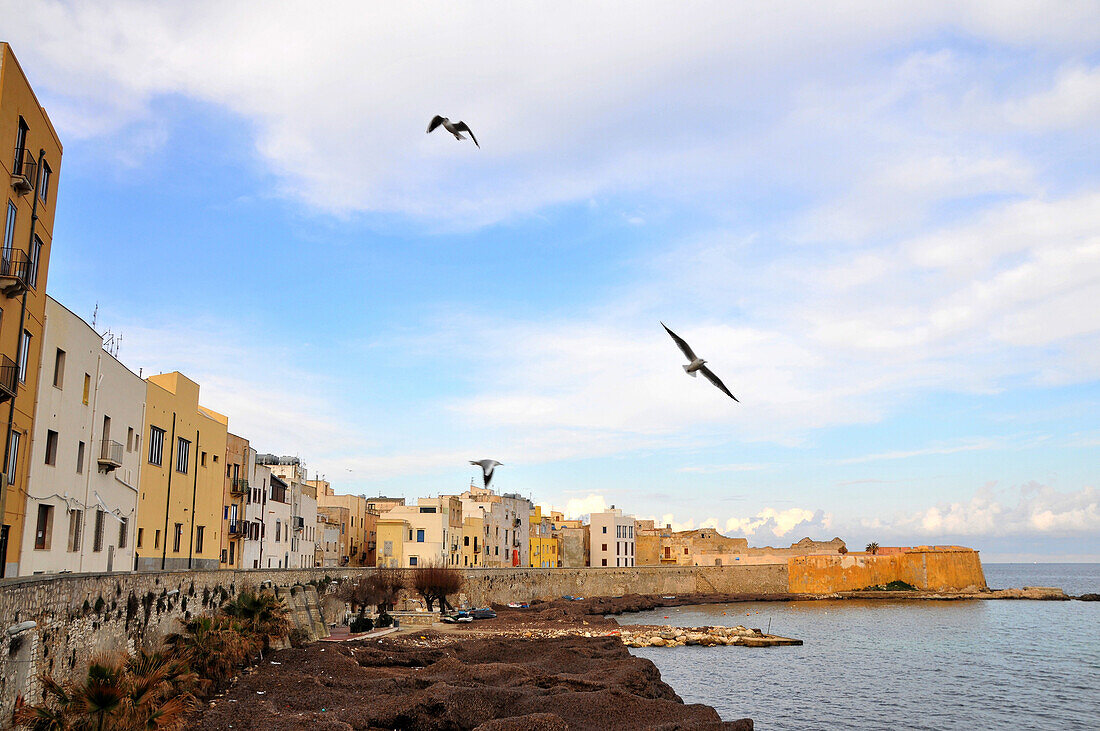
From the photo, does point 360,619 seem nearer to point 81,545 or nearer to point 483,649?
point 483,649

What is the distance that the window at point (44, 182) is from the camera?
2590 cm

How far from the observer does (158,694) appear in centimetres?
2112

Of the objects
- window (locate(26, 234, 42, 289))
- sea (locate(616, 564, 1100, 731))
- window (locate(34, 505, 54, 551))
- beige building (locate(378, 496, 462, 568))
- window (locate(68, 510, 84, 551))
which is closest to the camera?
window (locate(26, 234, 42, 289))

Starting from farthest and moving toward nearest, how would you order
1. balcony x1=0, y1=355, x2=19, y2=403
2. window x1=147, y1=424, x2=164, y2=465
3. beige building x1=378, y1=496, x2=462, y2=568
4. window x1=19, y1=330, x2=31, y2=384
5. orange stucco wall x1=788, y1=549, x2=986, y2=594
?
1. orange stucco wall x1=788, y1=549, x2=986, y2=594
2. beige building x1=378, y1=496, x2=462, y2=568
3. window x1=147, y1=424, x2=164, y2=465
4. window x1=19, y1=330, x2=31, y2=384
5. balcony x1=0, y1=355, x2=19, y2=403

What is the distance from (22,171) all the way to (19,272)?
9.48ft

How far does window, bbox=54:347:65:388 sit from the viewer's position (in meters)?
27.3

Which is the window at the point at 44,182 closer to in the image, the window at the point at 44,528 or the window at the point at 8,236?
the window at the point at 8,236

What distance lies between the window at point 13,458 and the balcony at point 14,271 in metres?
4.13

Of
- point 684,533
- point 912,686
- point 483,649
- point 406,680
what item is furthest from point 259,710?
point 684,533

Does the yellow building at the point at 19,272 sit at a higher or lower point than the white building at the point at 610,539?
higher

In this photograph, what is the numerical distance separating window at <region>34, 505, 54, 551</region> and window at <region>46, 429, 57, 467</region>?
145 cm

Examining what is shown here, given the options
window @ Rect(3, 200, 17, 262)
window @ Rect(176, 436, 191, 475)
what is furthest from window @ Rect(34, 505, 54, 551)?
window @ Rect(176, 436, 191, 475)

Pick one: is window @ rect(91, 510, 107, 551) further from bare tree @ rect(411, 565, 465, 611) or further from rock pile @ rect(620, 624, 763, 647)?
bare tree @ rect(411, 565, 465, 611)

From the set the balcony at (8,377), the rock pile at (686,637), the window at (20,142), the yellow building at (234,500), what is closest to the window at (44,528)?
the balcony at (8,377)
